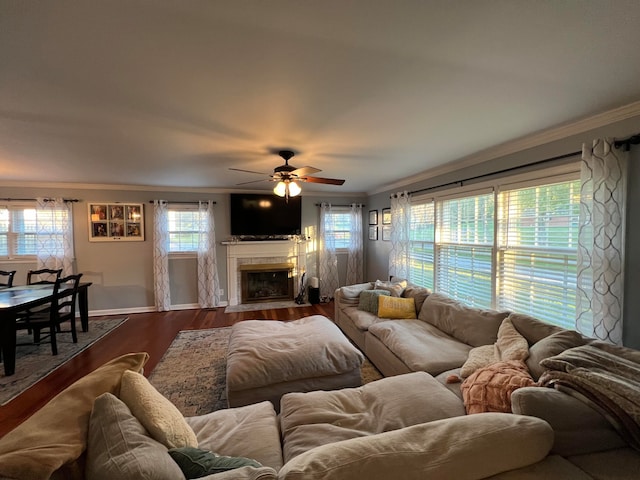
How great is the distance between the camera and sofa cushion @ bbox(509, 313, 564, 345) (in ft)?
6.39

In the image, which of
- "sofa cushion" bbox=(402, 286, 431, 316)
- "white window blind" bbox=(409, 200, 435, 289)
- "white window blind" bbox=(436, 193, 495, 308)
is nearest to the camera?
"white window blind" bbox=(436, 193, 495, 308)

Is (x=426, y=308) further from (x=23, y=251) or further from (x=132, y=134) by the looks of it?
(x=23, y=251)

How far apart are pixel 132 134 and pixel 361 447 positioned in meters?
2.77

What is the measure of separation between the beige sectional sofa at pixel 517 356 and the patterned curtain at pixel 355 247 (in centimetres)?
202

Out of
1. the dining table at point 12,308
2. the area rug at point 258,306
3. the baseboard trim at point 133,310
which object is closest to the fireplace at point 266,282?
the area rug at point 258,306

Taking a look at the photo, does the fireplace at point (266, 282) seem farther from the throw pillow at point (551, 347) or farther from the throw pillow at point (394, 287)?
the throw pillow at point (551, 347)

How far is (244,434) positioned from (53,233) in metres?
5.31

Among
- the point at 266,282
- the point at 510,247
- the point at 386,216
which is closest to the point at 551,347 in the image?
the point at 510,247

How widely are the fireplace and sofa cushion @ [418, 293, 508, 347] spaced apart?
3.24 metres

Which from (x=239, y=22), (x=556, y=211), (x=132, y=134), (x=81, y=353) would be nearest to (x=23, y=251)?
(x=81, y=353)

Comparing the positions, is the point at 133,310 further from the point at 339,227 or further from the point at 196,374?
the point at 339,227

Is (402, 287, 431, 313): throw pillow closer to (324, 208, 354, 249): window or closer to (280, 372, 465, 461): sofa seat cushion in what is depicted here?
(280, 372, 465, 461): sofa seat cushion

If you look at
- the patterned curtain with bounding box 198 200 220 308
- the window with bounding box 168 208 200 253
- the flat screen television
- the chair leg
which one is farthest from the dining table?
the flat screen television

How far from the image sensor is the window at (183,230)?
518cm
